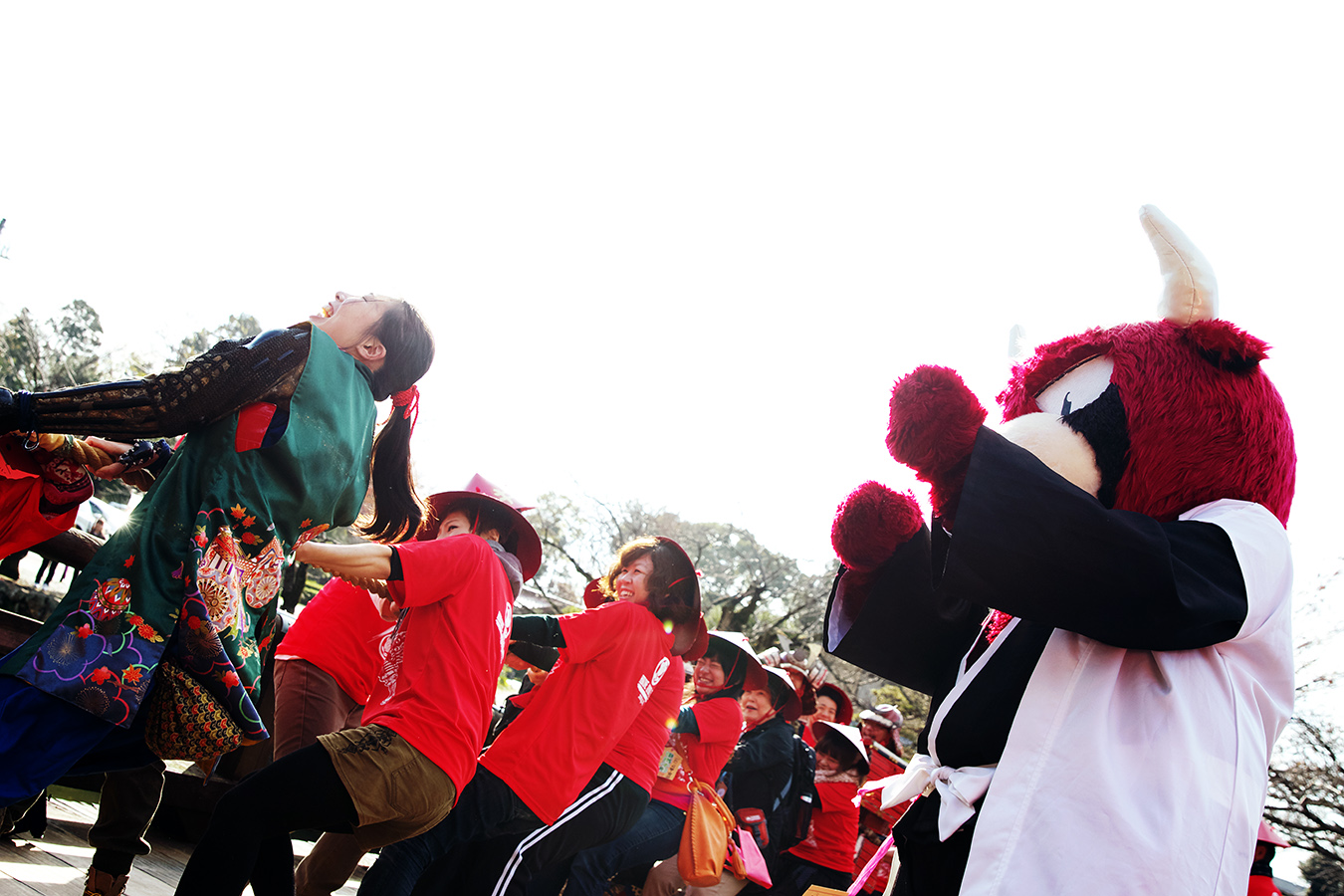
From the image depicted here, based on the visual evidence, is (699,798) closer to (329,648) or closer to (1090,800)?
(329,648)

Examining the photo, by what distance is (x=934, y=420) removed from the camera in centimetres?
151

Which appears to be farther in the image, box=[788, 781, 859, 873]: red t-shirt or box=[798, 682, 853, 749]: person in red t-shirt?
box=[798, 682, 853, 749]: person in red t-shirt

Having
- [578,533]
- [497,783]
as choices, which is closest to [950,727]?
[497,783]

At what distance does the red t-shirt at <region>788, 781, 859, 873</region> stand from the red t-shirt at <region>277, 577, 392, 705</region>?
3.87 meters

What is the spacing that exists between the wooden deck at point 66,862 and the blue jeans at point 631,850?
4.03 ft


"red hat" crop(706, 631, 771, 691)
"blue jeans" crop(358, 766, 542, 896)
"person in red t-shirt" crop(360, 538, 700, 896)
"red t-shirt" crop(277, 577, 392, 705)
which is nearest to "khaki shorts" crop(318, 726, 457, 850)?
"blue jeans" crop(358, 766, 542, 896)

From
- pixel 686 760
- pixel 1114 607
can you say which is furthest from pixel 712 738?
pixel 1114 607

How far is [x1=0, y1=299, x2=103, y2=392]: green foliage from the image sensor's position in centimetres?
2181

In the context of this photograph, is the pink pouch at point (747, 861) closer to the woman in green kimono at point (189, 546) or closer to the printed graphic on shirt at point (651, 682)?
the printed graphic on shirt at point (651, 682)

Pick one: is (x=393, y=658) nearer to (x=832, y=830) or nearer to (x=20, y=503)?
(x=20, y=503)

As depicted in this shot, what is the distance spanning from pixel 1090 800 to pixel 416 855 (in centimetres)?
233

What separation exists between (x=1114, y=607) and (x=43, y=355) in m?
28.1

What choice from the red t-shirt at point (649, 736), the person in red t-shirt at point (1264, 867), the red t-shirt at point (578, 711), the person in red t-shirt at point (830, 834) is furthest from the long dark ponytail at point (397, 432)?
the person in red t-shirt at point (1264, 867)

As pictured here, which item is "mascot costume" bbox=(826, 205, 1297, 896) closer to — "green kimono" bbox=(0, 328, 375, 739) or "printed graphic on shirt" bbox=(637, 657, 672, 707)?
"green kimono" bbox=(0, 328, 375, 739)
